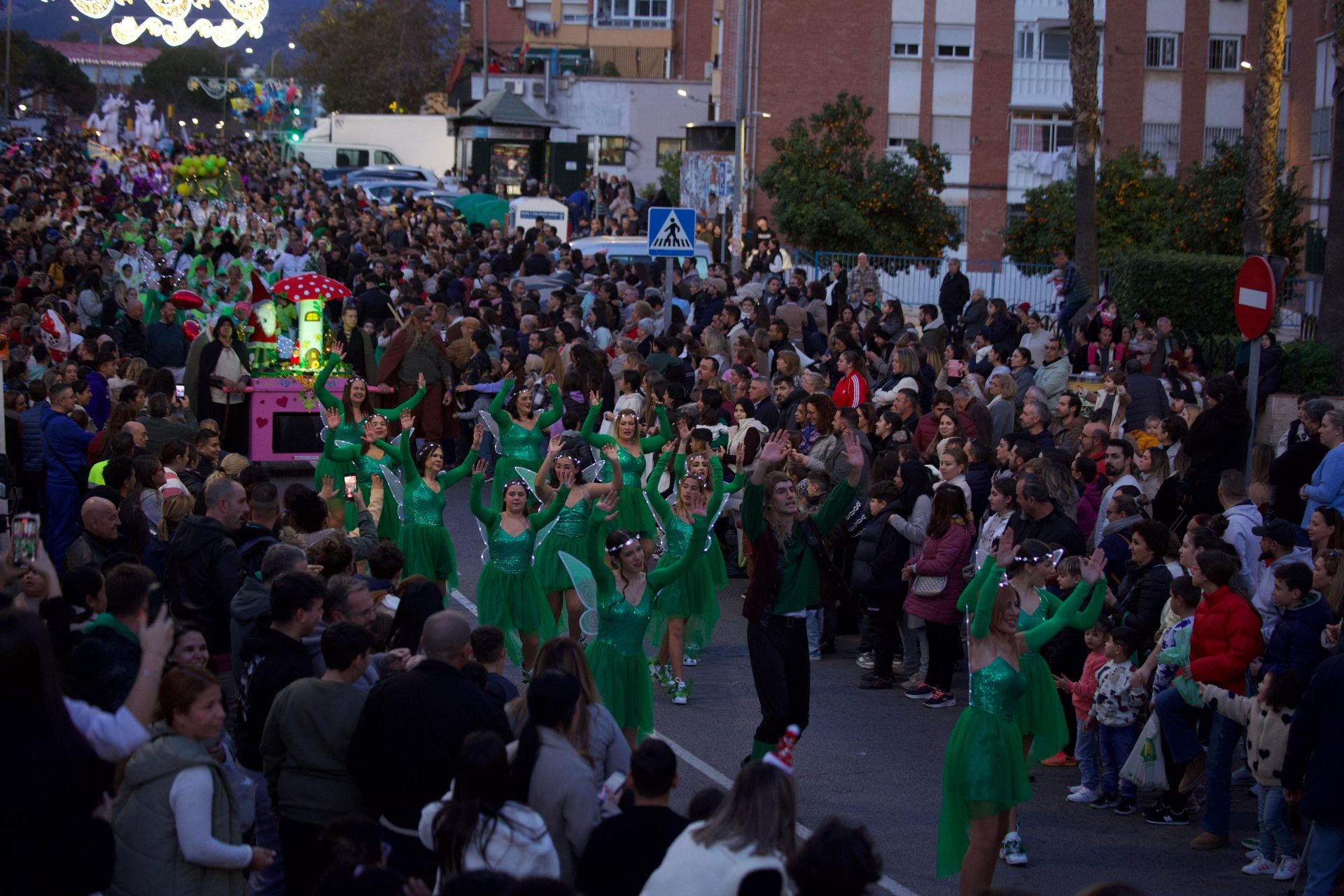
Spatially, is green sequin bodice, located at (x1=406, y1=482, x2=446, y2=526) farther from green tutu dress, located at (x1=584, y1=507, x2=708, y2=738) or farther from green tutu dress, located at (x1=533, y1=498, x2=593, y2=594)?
green tutu dress, located at (x1=584, y1=507, x2=708, y2=738)

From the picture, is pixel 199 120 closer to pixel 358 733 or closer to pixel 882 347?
pixel 882 347

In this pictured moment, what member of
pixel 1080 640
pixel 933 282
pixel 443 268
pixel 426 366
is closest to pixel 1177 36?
pixel 933 282

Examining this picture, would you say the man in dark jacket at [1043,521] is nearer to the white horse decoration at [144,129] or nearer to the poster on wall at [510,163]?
the poster on wall at [510,163]

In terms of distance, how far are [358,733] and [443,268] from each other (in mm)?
20975

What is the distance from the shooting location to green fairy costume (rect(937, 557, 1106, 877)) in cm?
661

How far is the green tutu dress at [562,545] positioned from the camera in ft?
33.8

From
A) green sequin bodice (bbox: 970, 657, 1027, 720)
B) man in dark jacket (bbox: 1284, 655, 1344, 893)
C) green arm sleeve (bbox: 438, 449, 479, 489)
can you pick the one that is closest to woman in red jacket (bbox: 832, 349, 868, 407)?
green arm sleeve (bbox: 438, 449, 479, 489)

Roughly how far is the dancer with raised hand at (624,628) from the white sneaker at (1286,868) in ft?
10.6

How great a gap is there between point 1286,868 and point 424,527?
581 cm

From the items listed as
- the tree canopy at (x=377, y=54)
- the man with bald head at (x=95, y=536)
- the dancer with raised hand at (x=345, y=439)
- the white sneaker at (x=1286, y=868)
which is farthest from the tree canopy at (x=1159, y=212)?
the tree canopy at (x=377, y=54)

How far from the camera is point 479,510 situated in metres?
9.38

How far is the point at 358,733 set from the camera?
17.4 ft

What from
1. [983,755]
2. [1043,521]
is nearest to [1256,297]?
[1043,521]

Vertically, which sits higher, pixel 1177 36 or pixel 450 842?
pixel 1177 36
